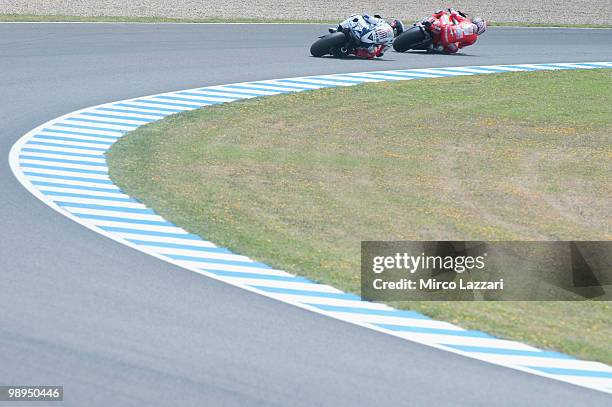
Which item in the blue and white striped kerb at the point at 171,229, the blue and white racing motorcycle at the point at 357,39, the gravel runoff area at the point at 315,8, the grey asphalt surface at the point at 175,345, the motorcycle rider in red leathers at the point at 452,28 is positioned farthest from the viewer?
the gravel runoff area at the point at 315,8

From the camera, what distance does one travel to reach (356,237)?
1407cm

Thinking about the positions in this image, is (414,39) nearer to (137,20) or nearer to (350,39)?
(350,39)

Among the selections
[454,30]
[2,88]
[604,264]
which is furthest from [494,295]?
[454,30]

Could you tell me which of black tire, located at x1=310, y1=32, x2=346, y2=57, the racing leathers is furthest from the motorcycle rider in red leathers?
black tire, located at x1=310, y1=32, x2=346, y2=57

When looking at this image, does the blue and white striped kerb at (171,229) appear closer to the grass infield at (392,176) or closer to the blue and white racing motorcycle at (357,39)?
the grass infield at (392,176)

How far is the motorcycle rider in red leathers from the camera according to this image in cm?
3111

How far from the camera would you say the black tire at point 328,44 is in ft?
97.0

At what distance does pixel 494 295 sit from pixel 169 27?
23.3 meters

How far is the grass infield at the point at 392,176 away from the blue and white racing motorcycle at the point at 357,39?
3.06 m

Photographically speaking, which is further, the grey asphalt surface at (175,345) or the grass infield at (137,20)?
the grass infield at (137,20)

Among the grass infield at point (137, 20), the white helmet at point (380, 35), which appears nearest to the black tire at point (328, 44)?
the white helmet at point (380, 35)

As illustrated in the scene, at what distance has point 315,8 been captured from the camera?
37.7 m

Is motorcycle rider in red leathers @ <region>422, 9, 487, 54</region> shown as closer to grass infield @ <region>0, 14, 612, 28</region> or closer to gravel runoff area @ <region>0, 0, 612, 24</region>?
grass infield @ <region>0, 14, 612, 28</region>

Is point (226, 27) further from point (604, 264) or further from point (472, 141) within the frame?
point (604, 264)
